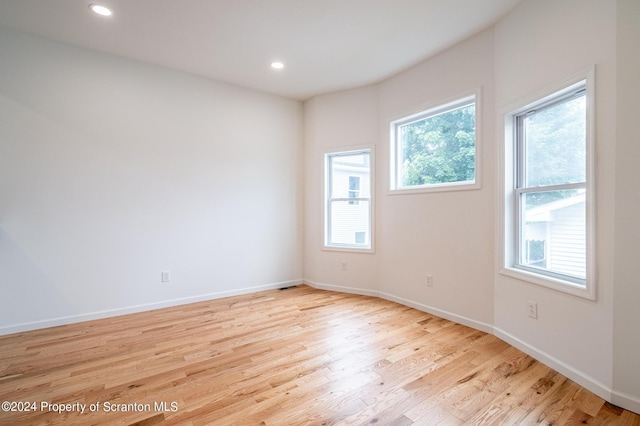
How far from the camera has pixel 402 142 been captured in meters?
3.63

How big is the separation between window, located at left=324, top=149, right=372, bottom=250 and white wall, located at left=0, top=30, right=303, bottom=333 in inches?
31.0

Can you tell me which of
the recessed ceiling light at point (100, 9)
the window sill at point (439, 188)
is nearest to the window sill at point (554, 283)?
the window sill at point (439, 188)

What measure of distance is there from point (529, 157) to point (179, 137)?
3758 mm

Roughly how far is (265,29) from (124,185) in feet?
7.47

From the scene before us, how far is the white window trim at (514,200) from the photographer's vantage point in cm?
178

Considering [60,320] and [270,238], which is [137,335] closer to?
[60,320]

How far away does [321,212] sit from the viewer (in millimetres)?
4234

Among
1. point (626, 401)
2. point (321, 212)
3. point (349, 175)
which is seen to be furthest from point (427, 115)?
point (626, 401)

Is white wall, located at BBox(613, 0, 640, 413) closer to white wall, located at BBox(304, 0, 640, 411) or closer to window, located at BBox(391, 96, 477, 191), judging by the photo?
white wall, located at BBox(304, 0, 640, 411)

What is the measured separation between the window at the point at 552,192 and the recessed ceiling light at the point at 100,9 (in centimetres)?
363

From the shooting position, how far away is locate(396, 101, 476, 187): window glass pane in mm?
2920

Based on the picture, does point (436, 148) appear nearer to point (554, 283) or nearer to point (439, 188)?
point (439, 188)

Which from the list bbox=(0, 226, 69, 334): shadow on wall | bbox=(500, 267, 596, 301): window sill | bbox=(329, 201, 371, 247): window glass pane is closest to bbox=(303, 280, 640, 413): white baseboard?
bbox=(500, 267, 596, 301): window sill

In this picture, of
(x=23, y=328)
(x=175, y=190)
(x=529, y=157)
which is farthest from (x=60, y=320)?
(x=529, y=157)
